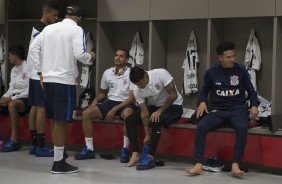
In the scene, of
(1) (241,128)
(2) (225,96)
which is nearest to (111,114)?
(2) (225,96)

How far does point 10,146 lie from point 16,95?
658 millimetres

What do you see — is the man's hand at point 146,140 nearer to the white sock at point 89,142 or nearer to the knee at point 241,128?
the white sock at point 89,142

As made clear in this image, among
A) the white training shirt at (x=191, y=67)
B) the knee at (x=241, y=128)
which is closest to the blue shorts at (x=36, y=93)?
A: the white training shirt at (x=191, y=67)

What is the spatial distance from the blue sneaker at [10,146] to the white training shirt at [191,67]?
1990mm

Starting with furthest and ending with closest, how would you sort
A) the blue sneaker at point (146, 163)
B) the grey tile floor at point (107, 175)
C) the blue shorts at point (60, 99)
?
the blue sneaker at point (146, 163) < the blue shorts at point (60, 99) < the grey tile floor at point (107, 175)

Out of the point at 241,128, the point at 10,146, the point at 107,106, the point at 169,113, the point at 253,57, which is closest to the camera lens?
the point at 241,128

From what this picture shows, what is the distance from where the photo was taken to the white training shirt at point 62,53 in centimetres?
481

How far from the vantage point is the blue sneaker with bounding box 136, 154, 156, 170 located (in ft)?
17.1

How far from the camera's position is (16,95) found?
6.60 metres

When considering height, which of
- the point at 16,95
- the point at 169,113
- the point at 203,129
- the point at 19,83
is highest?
the point at 19,83

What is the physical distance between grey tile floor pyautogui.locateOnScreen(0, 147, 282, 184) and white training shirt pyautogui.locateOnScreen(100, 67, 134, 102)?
807mm

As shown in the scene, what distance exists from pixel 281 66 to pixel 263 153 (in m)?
1.00

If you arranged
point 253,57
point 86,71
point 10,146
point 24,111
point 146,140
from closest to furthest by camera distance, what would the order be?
1. point 146,140
2. point 253,57
3. point 10,146
4. point 24,111
5. point 86,71

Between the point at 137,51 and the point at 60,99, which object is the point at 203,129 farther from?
the point at 137,51
